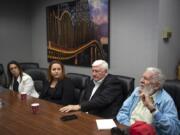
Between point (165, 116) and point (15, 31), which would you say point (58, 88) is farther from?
point (15, 31)

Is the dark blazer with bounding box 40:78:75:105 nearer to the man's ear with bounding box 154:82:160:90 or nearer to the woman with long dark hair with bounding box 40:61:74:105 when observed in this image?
the woman with long dark hair with bounding box 40:61:74:105

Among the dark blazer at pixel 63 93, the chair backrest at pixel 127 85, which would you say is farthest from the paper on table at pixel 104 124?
the dark blazer at pixel 63 93

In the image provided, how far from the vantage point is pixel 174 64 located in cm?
368

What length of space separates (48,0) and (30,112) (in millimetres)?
3414

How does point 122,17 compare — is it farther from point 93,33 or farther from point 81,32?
point 81,32

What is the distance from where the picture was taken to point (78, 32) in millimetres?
4645

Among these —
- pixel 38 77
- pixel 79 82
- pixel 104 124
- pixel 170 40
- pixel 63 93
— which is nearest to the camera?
pixel 104 124

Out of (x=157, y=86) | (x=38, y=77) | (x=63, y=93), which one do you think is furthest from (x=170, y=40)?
(x=38, y=77)

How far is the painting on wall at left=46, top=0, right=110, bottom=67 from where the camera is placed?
415 cm

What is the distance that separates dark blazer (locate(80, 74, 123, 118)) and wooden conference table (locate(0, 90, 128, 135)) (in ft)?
1.29

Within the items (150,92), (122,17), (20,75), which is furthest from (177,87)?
(20,75)

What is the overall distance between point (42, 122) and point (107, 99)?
857mm

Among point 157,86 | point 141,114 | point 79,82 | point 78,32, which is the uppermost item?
point 78,32

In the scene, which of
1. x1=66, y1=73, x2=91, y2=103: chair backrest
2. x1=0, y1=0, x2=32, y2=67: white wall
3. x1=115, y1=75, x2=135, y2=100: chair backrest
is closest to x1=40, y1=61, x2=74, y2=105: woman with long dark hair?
x1=66, y1=73, x2=91, y2=103: chair backrest
